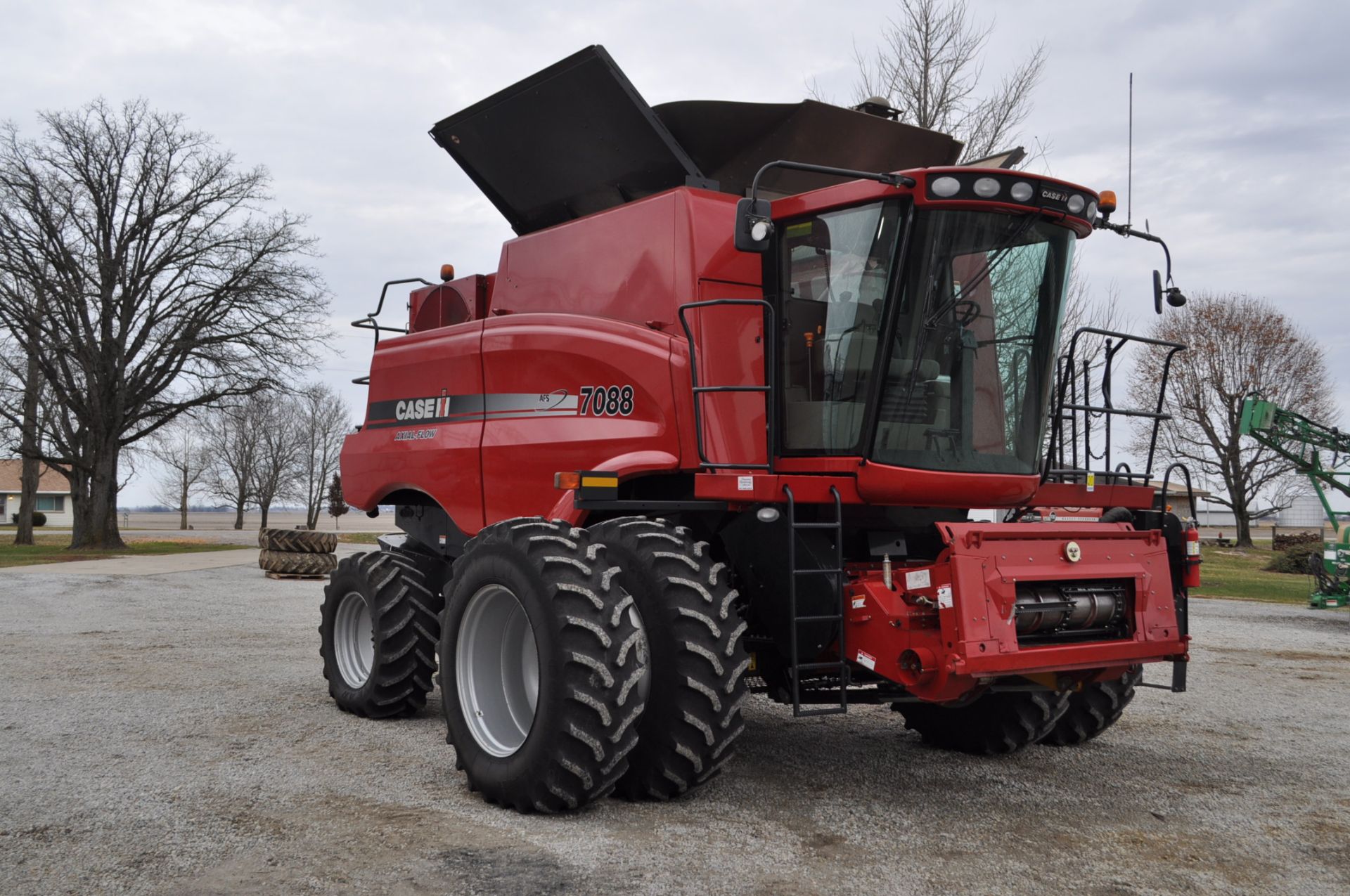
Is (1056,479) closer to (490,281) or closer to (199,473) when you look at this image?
(490,281)

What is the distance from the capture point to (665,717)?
516cm

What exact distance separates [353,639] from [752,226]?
4844 millimetres

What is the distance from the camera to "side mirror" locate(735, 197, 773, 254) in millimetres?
5359

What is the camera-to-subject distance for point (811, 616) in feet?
18.0

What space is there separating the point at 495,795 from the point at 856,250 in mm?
3231

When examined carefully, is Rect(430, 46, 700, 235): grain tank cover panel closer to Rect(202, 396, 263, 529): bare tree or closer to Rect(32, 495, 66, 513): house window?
Rect(202, 396, 263, 529): bare tree

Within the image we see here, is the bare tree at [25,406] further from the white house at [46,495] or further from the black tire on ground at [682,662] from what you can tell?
the white house at [46,495]

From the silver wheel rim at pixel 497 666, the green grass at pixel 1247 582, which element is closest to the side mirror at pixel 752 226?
the silver wheel rim at pixel 497 666

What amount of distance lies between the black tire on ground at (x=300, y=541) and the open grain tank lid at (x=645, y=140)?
15980 mm

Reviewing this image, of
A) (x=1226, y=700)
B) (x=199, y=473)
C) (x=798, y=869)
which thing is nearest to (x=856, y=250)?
(x=798, y=869)

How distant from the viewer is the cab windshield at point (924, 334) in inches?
223

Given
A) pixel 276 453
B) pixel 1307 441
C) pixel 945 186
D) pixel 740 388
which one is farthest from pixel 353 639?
pixel 276 453

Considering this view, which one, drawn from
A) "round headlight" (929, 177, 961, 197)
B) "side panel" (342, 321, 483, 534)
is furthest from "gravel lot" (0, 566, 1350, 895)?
"round headlight" (929, 177, 961, 197)

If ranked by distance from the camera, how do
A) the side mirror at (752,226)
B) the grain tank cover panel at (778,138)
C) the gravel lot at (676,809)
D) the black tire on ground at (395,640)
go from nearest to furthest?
the gravel lot at (676,809), the side mirror at (752,226), the grain tank cover panel at (778,138), the black tire on ground at (395,640)
